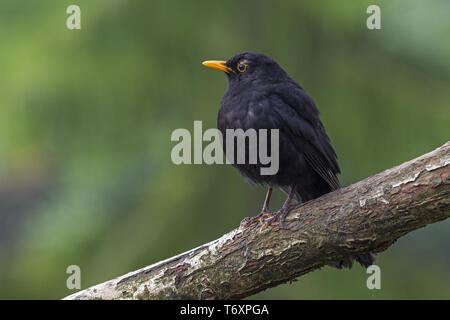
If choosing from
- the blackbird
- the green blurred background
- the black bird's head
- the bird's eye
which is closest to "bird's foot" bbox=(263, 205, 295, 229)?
the blackbird

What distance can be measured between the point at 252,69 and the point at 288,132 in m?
0.74

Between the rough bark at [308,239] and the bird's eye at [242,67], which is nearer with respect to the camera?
the rough bark at [308,239]

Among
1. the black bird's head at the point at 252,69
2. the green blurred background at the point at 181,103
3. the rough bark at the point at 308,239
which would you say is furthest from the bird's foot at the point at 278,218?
the green blurred background at the point at 181,103

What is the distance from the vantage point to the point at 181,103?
19.1 feet

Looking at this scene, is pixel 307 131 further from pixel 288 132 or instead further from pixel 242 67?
pixel 242 67

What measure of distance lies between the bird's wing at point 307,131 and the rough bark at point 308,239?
48 centimetres

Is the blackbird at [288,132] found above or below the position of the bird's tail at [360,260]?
above

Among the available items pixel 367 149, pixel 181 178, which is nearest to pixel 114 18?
pixel 181 178

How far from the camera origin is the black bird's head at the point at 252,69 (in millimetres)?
4609

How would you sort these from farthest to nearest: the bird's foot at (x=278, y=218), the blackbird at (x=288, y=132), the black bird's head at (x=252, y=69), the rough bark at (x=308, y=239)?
the black bird's head at (x=252, y=69) < the blackbird at (x=288, y=132) < the bird's foot at (x=278, y=218) < the rough bark at (x=308, y=239)

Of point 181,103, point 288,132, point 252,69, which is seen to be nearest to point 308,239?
point 288,132

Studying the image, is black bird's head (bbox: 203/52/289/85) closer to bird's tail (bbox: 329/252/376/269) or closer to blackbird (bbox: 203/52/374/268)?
blackbird (bbox: 203/52/374/268)

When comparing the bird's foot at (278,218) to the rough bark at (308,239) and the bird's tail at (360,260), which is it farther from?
the bird's tail at (360,260)

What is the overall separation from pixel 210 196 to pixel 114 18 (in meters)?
1.88
